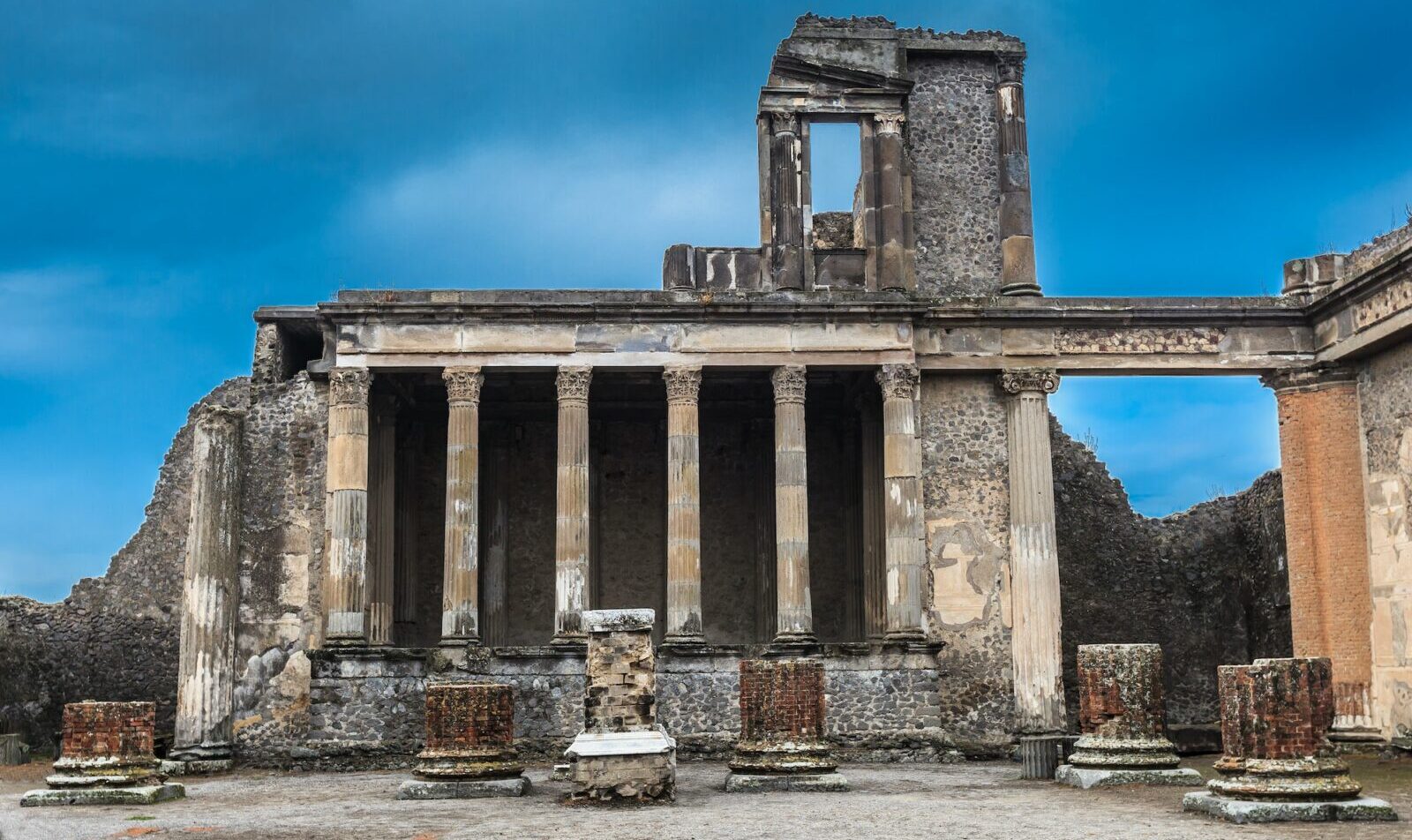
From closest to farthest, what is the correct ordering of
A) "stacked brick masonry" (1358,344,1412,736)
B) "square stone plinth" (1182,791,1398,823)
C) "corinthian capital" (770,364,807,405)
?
1. "square stone plinth" (1182,791,1398,823)
2. "stacked brick masonry" (1358,344,1412,736)
3. "corinthian capital" (770,364,807,405)

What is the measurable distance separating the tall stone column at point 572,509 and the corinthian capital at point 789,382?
276 cm

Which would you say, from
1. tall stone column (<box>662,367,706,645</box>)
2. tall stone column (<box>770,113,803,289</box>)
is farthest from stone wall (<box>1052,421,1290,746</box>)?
tall stone column (<box>662,367,706,645</box>)

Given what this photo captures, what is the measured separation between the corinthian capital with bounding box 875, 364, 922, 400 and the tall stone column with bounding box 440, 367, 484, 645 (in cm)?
591

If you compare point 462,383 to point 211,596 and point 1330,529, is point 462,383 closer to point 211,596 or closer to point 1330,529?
point 211,596

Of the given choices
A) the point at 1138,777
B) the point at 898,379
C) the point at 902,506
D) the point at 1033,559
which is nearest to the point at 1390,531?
the point at 1033,559

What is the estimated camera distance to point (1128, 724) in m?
14.6

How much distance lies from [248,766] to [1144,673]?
12.6 meters

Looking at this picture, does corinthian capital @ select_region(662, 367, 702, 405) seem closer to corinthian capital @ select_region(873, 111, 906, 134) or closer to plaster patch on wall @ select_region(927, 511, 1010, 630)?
plaster patch on wall @ select_region(927, 511, 1010, 630)

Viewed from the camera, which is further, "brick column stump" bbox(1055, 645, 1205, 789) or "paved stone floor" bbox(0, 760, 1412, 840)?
"brick column stump" bbox(1055, 645, 1205, 789)

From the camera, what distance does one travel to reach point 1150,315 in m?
22.7

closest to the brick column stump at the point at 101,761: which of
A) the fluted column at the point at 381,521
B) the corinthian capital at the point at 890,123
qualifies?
the fluted column at the point at 381,521

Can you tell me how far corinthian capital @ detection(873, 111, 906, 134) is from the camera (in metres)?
23.7

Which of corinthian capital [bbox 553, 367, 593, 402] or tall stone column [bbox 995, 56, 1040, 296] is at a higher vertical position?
tall stone column [bbox 995, 56, 1040, 296]

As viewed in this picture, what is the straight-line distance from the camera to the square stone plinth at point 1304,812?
1130 cm
